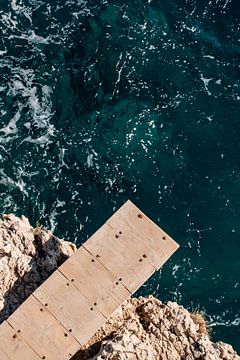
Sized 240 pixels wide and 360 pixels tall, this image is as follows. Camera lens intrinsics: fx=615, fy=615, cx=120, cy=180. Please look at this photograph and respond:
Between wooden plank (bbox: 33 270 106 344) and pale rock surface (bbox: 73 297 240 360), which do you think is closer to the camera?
wooden plank (bbox: 33 270 106 344)

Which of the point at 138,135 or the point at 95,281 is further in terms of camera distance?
the point at 138,135

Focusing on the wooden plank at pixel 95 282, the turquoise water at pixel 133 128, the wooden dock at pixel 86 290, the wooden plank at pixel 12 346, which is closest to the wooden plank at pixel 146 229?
the wooden dock at pixel 86 290

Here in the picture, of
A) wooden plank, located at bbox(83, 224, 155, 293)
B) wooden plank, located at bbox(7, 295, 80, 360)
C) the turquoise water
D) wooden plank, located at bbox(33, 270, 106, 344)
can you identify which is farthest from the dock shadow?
the turquoise water

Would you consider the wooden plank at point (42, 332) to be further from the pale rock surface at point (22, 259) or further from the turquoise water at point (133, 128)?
the turquoise water at point (133, 128)

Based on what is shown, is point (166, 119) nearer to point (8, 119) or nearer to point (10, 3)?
point (8, 119)

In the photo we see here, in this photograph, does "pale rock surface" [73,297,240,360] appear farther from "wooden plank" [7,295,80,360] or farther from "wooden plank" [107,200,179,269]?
"wooden plank" [107,200,179,269]

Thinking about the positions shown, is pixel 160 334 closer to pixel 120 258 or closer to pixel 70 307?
pixel 120 258

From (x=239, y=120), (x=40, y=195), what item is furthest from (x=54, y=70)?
(x=239, y=120)
